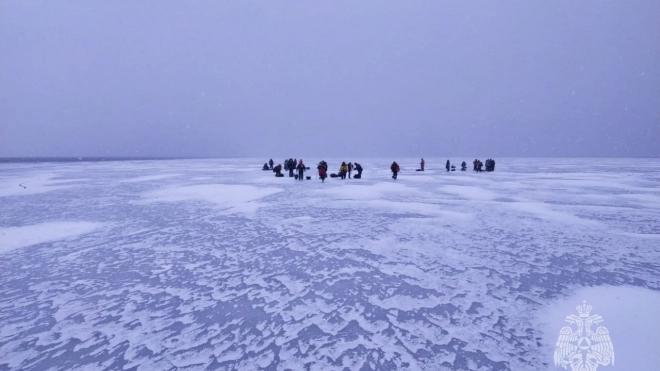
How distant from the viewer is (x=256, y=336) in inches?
129

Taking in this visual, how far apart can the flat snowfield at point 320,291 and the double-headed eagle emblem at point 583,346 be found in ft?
0.26

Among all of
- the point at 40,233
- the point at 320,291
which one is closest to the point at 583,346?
the point at 320,291

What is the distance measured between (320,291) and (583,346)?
112 inches

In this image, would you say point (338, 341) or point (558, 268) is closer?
point (338, 341)

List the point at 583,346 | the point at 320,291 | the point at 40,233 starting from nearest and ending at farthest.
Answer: the point at 583,346, the point at 320,291, the point at 40,233

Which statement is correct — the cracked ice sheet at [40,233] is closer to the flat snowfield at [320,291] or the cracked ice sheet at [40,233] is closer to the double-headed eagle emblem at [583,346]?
the flat snowfield at [320,291]

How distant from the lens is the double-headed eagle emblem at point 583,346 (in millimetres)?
2902

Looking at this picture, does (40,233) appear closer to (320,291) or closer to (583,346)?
(320,291)

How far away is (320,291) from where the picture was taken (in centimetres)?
425

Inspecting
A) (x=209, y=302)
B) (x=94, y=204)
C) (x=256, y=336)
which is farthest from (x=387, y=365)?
(x=94, y=204)

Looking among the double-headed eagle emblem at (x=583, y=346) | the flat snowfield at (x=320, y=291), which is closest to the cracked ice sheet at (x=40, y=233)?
the flat snowfield at (x=320, y=291)

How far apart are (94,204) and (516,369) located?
1301cm

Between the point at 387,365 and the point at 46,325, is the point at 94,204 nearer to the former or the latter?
the point at 46,325

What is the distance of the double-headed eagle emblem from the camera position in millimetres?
2902
